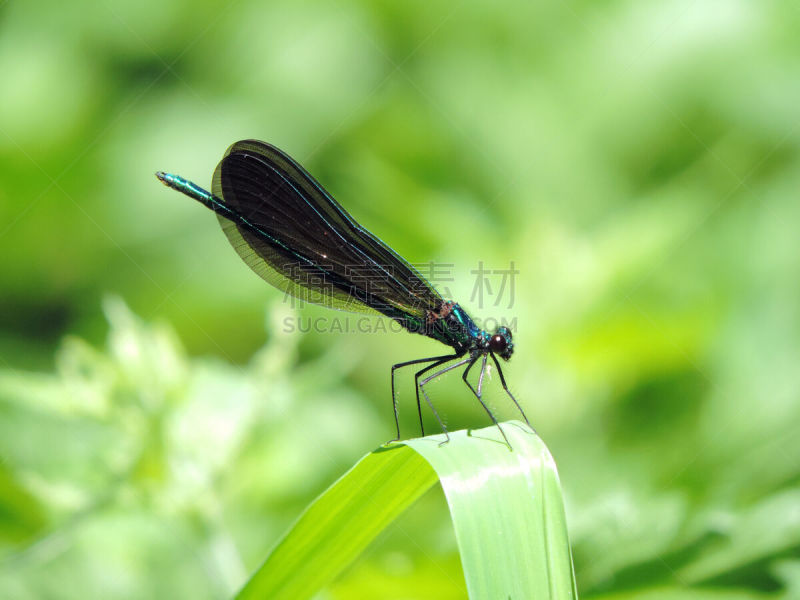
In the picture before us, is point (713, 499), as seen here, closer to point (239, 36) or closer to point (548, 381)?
point (548, 381)

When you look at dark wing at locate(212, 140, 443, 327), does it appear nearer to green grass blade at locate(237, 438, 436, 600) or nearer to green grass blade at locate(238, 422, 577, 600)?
green grass blade at locate(238, 422, 577, 600)

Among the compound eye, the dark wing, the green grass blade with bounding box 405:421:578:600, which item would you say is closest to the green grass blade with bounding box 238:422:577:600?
the green grass blade with bounding box 405:421:578:600

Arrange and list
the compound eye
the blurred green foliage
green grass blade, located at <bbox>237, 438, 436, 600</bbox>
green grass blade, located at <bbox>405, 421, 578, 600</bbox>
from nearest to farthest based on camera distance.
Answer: green grass blade, located at <bbox>405, 421, 578, 600</bbox>
green grass blade, located at <bbox>237, 438, 436, 600</bbox>
the blurred green foliage
the compound eye

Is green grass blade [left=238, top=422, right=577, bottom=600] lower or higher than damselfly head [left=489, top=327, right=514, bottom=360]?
lower

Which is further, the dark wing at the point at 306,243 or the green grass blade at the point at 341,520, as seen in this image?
the dark wing at the point at 306,243

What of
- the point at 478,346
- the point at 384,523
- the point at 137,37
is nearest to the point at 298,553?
the point at 384,523

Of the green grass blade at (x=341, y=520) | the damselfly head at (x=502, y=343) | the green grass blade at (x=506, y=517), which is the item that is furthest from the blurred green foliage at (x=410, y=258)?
the green grass blade at (x=506, y=517)

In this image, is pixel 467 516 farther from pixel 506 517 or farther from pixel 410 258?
pixel 410 258

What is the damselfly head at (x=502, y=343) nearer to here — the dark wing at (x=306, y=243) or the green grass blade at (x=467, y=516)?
the dark wing at (x=306, y=243)
